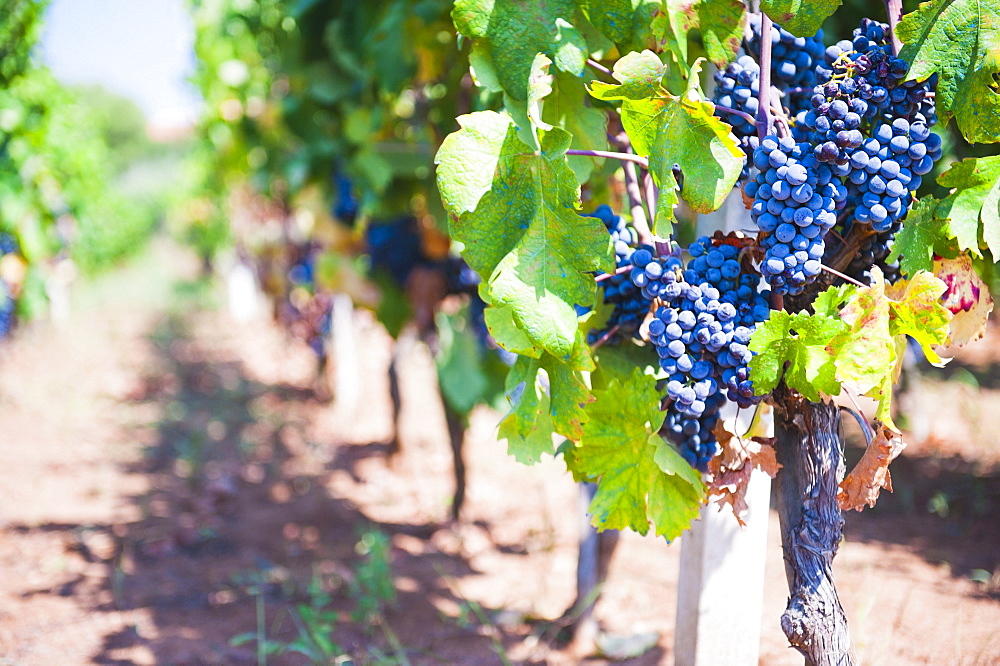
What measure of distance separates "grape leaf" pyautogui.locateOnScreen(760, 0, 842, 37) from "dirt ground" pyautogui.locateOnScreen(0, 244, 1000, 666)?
3.42 feet

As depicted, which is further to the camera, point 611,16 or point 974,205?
point 611,16

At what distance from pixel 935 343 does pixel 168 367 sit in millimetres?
8083

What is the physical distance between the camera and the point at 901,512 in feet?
10.00

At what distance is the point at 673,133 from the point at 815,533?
66cm

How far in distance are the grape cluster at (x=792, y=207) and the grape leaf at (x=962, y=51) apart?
17 cm

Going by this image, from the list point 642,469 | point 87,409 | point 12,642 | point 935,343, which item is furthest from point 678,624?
point 87,409

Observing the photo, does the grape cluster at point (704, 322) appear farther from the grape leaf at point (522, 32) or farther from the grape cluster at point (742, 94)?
the grape leaf at point (522, 32)

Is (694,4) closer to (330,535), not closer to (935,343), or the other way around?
(935,343)

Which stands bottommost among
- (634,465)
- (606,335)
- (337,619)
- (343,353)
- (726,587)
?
(337,619)

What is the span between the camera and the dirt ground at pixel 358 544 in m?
2.31

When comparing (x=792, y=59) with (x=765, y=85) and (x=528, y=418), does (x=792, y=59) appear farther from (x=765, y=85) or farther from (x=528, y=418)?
(x=528, y=418)

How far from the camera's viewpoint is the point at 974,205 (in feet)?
3.31

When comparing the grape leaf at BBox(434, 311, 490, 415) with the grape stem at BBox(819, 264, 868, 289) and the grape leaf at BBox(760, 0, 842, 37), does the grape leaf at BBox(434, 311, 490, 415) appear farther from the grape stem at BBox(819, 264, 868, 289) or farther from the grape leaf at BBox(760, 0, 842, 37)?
the grape leaf at BBox(760, 0, 842, 37)

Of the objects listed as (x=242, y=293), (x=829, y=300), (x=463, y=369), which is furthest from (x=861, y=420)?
(x=242, y=293)
